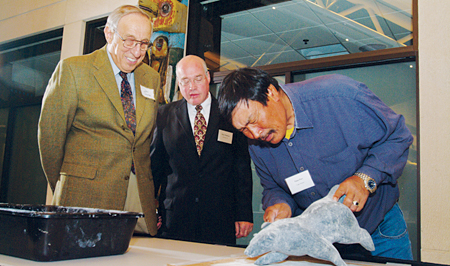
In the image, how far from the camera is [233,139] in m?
2.36

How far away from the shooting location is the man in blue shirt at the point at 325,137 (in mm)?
1280

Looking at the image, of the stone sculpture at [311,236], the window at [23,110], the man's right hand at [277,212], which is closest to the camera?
the stone sculpture at [311,236]

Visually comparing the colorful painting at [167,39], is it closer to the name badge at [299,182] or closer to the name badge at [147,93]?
the name badge at [147,93]

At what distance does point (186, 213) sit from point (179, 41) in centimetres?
172

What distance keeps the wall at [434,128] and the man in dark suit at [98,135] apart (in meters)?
1.69

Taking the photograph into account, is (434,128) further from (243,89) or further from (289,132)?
(243,89)

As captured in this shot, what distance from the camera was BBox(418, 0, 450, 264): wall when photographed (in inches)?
88.2

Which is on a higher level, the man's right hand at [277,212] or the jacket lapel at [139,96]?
the jacket lapel at [139,96]

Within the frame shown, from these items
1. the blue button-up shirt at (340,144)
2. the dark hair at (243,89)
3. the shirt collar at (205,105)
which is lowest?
the blue button-up shirt at (340,144)

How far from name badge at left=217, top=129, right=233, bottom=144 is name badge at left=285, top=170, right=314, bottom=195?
0.97 metres

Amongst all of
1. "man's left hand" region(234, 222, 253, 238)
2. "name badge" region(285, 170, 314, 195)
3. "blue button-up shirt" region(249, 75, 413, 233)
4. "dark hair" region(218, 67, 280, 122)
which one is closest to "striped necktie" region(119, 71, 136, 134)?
"dark hair" region(218, 67, 280, 122)

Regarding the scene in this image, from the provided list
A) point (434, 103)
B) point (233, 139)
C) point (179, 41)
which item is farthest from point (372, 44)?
point (179, 41)

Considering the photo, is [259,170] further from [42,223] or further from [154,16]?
[154,16]

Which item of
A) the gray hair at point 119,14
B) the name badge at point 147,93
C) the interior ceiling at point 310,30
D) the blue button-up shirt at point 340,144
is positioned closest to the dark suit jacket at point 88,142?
the name badge at point 147,93
